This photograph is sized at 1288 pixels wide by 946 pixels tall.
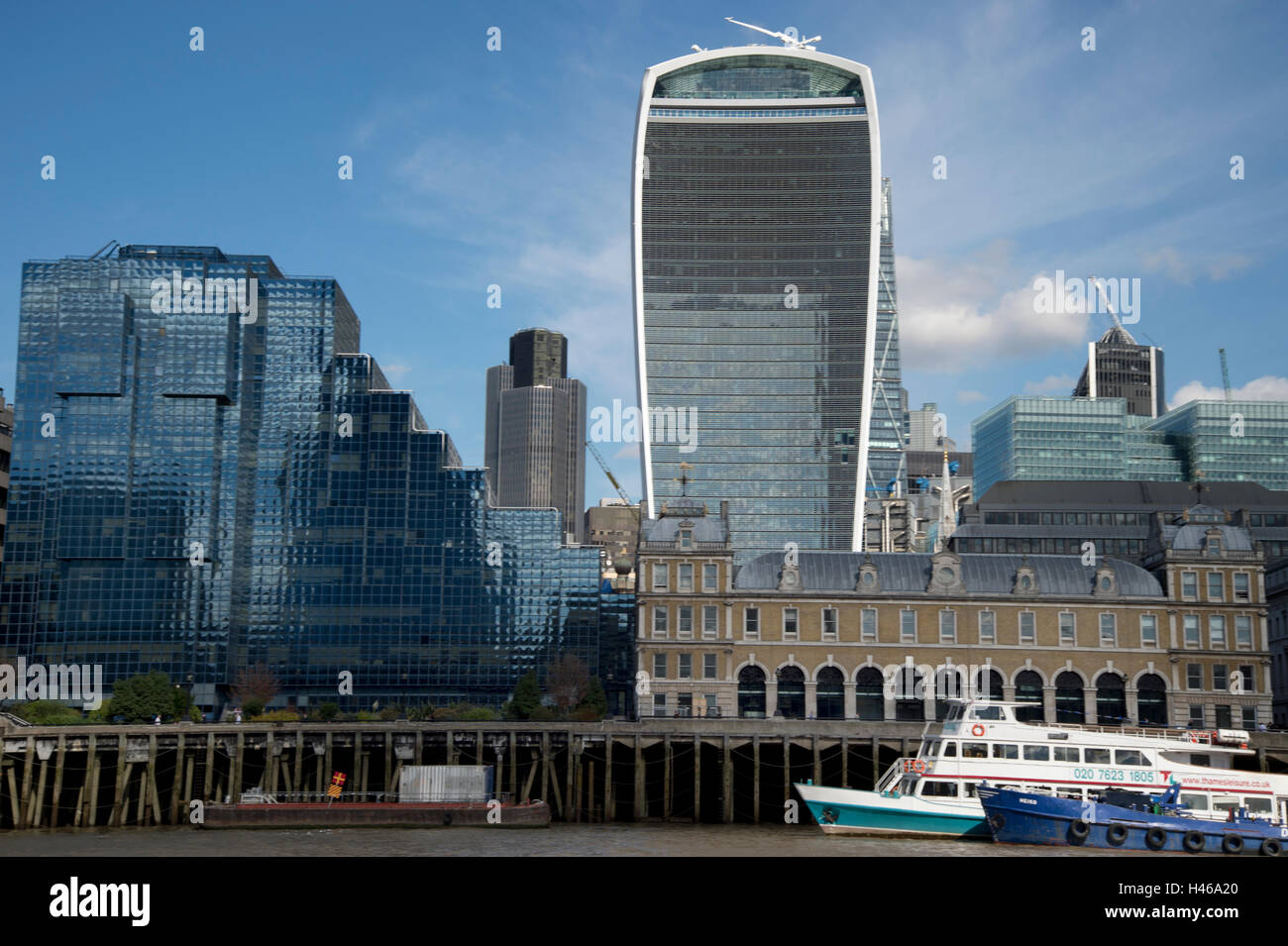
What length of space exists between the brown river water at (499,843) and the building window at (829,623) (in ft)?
103

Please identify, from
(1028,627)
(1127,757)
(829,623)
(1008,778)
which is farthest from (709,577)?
(1127,757)

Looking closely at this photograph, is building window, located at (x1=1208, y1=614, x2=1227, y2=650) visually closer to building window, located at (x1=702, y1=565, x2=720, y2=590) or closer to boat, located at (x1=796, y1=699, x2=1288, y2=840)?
boat, located at (x1=796, y1=699, x2=1288, y2=840)

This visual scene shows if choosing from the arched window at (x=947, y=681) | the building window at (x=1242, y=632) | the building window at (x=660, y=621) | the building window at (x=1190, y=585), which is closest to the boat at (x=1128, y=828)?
the arched window at (x=947, y=681)

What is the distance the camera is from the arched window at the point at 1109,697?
109m

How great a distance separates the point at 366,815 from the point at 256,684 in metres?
110

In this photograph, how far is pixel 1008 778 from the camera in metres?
70.5

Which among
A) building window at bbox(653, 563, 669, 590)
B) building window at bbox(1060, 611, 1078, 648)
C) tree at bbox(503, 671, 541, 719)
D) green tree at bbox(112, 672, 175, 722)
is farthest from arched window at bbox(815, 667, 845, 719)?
green tree at bbox(112, 672, 175, 722)

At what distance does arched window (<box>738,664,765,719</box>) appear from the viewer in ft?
367

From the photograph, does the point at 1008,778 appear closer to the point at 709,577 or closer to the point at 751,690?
the point at 751,690

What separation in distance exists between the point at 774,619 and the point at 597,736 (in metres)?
27.5

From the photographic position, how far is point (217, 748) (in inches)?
3656
